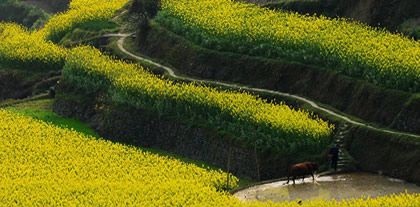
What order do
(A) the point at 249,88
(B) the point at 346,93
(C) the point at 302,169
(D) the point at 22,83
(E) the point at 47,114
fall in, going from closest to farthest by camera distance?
1. (C) the point at 302,169
2. (B) the point at 346,93
3. (A) the point at 249,88
4. (E) the point at 47,114
5. (D) the point at 22,83

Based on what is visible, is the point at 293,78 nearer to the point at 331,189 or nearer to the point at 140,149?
the point at 140,149

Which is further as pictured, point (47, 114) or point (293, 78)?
point (47, 114)

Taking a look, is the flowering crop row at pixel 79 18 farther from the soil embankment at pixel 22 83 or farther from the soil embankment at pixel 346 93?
the soil embankment at pixel 346 93

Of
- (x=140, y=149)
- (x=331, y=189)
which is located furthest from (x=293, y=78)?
(x=331, y=189)

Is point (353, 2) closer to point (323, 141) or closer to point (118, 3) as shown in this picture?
point (323, 141)

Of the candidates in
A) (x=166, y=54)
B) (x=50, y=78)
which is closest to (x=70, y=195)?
(x=166, y=54)

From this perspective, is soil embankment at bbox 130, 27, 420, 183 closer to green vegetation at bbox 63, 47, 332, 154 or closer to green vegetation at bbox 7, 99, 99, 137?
green vegetation at bbox 63, 47, 332, 154

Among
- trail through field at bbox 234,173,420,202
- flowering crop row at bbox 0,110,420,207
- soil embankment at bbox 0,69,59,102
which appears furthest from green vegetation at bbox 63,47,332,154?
soil embankment at bbox 0,69,59,102
